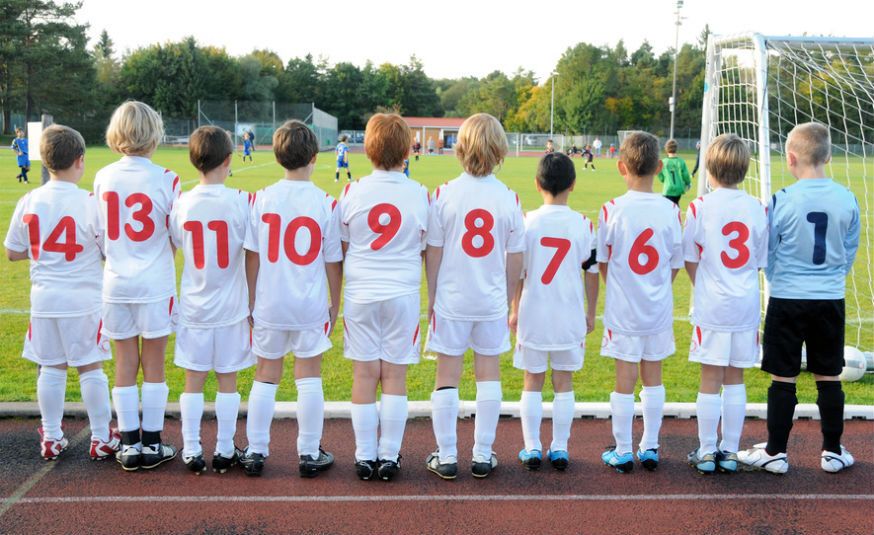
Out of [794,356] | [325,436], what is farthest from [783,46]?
[325,436]

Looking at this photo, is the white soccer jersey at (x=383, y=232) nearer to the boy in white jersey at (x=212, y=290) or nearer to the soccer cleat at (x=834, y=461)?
the boy in white jersey at (x=212, y=290)

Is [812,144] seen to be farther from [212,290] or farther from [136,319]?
[136,319]

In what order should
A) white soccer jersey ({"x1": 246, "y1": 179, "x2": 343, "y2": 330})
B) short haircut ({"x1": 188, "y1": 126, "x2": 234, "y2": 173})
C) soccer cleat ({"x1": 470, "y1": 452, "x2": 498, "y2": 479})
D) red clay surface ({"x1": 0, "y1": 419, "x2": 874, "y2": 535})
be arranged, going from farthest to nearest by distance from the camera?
soccer cleat ({"x1": 470, "y1": 452, "x2": 498, "y2": 479})
short haircut ({"x1": 188, "y1": 126, "x2": 234, "y2": 173})
white soccer jersey ({"x1": 246, "y1": 179, "x2": 343, "y2": 330})
red clay surface ({"x1": 0, "y1": 419, "x2": 874, "y2": 535})

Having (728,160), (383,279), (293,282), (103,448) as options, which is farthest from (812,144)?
(103,448)

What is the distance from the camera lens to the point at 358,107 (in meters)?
87.2

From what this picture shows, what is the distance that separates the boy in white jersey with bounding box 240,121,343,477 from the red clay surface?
1.11 feet

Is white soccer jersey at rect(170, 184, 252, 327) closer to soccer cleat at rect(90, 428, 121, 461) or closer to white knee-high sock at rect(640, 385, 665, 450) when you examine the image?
soccer cleat at rect(90, 428, 121, 461)

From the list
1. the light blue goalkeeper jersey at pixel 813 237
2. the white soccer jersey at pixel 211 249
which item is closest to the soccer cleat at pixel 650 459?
the light blue goalkeeper jersey at pixel 813 237

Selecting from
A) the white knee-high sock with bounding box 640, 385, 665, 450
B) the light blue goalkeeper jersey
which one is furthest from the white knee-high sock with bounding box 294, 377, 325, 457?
the light blue goalkeeper jersey

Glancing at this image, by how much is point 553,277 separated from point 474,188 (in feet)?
2.09

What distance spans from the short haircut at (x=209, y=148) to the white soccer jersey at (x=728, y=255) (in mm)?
2566

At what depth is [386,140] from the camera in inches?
156

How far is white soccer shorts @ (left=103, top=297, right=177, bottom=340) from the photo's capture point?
407 centimetres

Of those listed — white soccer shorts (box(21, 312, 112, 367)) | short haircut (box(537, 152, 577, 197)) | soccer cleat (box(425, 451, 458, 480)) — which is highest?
short haircut (box(537, 152, 577, 197))
